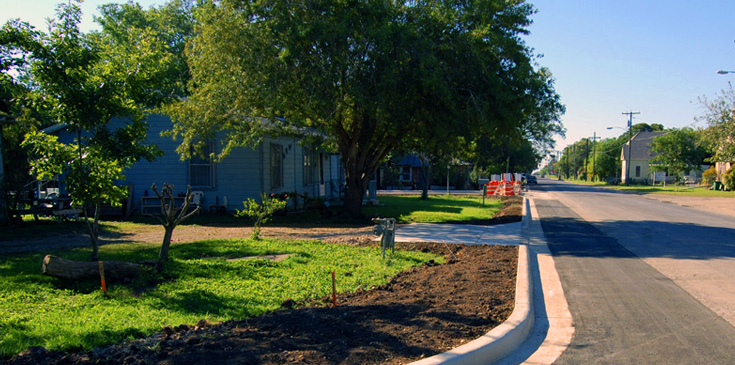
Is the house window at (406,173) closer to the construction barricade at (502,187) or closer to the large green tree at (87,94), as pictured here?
the construction barricade at (502,187)

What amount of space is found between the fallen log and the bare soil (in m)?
2.41

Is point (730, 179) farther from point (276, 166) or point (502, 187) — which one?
point (276, 166)

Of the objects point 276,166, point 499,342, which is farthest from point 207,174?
point 499,342

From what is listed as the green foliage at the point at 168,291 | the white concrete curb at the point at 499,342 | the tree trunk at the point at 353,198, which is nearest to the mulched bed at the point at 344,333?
the white concrete curb at the point at 499,342

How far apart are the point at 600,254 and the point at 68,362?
10.1m

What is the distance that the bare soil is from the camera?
4.36m

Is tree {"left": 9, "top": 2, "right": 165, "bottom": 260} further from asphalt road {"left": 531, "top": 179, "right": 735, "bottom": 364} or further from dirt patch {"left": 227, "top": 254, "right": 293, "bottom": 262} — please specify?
asphalt road {"left": 531, "top": 179, "right": 735, "bottom": 364}

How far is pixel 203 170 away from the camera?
19.1 metres

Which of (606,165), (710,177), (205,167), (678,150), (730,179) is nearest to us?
(205,167)

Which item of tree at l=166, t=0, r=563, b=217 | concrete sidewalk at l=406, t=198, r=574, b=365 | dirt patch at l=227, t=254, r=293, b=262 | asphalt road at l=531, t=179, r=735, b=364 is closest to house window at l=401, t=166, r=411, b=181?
tree at l=166, t=0, r=563, b=217

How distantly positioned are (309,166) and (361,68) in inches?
388

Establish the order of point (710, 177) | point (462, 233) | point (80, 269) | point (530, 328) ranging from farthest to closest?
point (710, 177) → point (462, 233) → point (80, 269) → point (530, 328)

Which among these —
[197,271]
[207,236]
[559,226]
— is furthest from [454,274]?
[559,226]

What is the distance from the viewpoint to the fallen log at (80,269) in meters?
6.80
